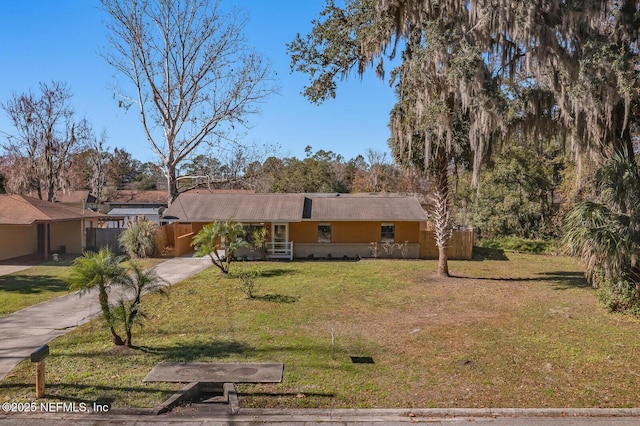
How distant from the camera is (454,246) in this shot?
22234 millimetres

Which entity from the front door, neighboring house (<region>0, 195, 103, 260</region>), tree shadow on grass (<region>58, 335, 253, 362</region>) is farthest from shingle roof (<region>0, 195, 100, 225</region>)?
tree shadow on grass (<region>58, 335, 253, 362</region>)

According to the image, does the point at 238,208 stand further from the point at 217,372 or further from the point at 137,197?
the point at 137,197

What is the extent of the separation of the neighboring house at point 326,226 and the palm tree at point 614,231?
11.2 metres

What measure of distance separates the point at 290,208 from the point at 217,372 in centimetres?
1597

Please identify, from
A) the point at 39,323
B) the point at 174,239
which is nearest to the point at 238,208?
the point at 174,239

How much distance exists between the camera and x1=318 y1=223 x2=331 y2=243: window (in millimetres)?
22266

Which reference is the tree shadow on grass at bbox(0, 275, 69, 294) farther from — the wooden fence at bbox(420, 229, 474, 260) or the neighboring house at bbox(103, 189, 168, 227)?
the neighboring house at bbox(103, 189, 168, 227)

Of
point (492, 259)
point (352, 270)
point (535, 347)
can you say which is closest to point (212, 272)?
point (352, 270)

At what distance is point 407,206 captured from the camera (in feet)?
76.5

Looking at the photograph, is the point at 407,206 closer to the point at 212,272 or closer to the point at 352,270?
the point at 352,270

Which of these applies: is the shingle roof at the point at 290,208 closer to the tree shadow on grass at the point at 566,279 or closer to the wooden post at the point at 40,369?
the tree shadow on grass at the point at 566,279

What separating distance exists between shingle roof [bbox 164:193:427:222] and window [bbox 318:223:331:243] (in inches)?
24.1

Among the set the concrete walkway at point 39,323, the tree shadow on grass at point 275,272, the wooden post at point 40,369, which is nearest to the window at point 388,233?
the tree shadow on grass at point 275,272

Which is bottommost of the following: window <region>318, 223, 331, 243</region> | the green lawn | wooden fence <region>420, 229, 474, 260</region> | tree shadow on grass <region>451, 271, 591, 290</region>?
tree shadow on grass <region>451, 271, 591, 290</region>
